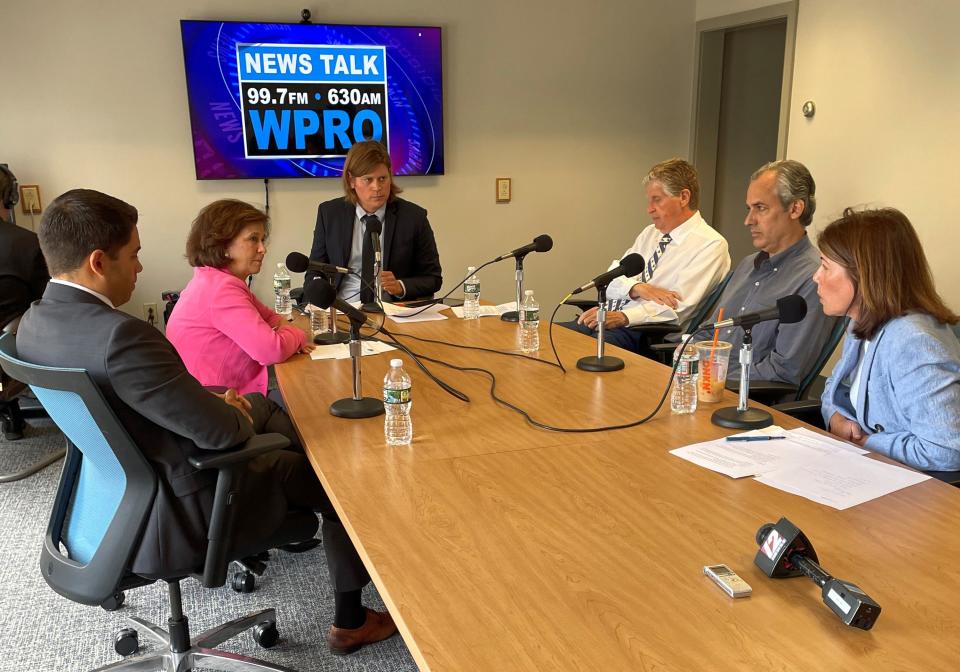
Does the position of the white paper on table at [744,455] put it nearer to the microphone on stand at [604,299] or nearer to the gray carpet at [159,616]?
the microphone on stand at [604,299]

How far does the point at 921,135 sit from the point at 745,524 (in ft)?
10.6

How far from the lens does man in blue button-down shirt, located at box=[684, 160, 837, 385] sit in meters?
2.46

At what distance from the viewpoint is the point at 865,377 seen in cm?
191

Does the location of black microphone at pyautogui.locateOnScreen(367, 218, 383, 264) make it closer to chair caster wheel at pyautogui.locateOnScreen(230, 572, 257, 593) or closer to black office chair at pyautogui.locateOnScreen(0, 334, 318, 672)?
chair caster wheel at pyautogui.locateOnScreen(230, 572, 257, 593)

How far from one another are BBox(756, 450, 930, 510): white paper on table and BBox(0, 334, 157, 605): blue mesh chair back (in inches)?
51.8

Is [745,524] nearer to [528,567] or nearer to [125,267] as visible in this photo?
[528,567]

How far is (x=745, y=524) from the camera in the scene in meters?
1.37

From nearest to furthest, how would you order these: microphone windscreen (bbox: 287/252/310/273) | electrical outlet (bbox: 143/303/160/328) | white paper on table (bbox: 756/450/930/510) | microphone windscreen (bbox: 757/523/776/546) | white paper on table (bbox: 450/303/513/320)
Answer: microphone windscreen (bbox: 757/523/776/546)
white paper on table (bbox: 756/450/930/510)
microphone windscreen (bbox: 287/252/310/273)
white paper on table (bbox: 450/303/513/320)
electrical outlet (bbox: 143/303/160/328)

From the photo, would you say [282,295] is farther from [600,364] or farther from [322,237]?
[600,364]

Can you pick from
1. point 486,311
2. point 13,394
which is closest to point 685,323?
point 486,311

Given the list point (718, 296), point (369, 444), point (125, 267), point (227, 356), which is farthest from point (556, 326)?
point (125, 267)

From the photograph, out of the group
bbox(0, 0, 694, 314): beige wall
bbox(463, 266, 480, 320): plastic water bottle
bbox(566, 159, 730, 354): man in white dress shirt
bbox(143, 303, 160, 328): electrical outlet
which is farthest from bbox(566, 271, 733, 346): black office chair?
bbox(143, 303, 160, 328): electrical outlet

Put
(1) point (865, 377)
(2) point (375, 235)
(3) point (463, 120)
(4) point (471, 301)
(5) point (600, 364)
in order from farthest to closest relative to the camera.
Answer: (3) point (463, 120) < (2) point (375, 235) < (4) point (471, 301) < (5) point (600, 364) < (1) point (865, 377)

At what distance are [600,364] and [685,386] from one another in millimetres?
445
